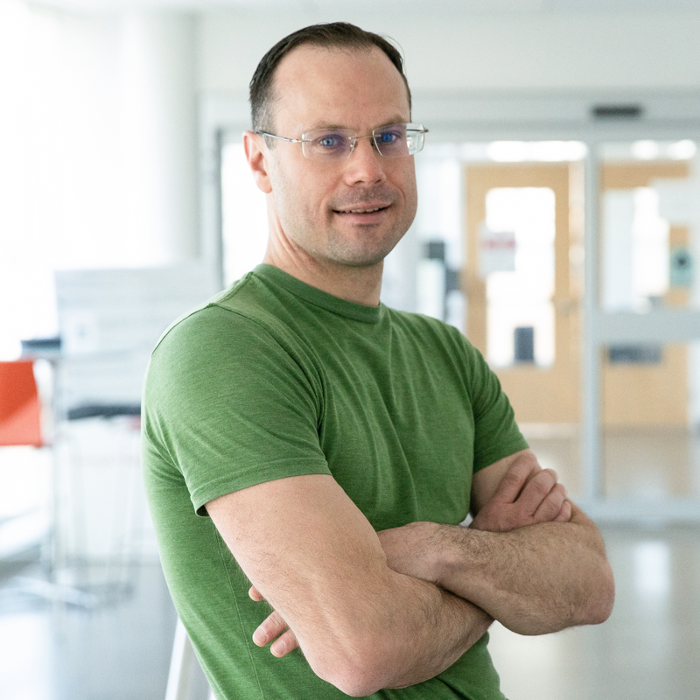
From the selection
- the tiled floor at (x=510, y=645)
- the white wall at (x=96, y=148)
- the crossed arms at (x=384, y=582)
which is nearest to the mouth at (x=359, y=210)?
the crossed arms at (x=384, y=582)

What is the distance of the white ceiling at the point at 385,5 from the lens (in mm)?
4660

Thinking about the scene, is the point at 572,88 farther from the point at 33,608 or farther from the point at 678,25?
the point at 33,608

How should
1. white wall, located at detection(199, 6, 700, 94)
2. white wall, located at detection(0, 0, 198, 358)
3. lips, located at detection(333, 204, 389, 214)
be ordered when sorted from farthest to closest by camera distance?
white wall, located at detection(199, 6, 700, 94), white wall, located at detection(0, 0, 198, 358), lips, located at detection(333, 204, 389, 214)

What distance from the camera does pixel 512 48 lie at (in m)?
4.93

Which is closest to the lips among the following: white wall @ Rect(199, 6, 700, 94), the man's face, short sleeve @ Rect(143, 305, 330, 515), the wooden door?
the man's face

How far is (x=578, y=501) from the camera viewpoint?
5125 millimetres

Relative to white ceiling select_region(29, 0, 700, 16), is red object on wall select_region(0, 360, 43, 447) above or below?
below

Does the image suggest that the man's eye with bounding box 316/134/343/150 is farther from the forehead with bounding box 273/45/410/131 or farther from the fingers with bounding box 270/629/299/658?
the fingers with bounding box 270/629/299/658

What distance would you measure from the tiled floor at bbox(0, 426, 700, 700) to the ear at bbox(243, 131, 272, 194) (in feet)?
6.84

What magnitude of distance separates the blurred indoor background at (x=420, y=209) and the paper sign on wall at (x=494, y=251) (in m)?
0.01

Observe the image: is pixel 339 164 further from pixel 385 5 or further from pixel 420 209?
pixel 420 209

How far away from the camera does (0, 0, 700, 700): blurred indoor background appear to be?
14.8 ft

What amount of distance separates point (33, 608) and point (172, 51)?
9.86 ft

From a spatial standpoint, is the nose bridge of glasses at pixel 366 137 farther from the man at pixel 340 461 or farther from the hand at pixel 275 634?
the hand at pixel 275 634
